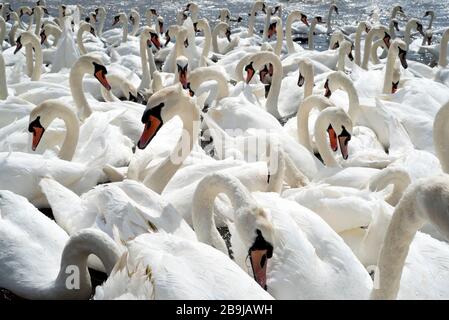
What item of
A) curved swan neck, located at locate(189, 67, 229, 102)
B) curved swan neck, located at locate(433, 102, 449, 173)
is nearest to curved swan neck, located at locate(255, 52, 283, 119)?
curved swan neck, located at locate(189, 67, 229, 102)

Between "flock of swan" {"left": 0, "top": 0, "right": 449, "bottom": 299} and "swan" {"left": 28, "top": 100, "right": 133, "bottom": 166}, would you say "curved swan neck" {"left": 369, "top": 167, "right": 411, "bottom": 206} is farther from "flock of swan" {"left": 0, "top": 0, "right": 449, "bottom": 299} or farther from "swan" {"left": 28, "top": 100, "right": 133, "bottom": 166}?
"swan" {"left": 28, "top": 100, "right": 133, "bottom": 166}

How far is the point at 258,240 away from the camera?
14.1 feet

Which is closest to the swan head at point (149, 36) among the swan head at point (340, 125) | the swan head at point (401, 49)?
the swan head at point (401, 49)

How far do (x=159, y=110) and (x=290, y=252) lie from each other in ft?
7.29

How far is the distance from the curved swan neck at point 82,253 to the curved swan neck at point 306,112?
3.51 metres

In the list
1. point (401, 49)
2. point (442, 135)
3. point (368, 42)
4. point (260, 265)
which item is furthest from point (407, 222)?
point (368, 42)

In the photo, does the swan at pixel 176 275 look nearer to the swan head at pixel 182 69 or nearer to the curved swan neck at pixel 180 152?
the curved swan neck at pixel 180 152

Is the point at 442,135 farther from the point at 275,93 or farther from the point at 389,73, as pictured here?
the point at 389,73

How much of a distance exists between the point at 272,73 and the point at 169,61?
10.9 feet

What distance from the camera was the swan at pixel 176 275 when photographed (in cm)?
372

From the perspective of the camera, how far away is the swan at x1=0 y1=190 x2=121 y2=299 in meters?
4.52

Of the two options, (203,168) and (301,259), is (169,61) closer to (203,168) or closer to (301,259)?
(203,168)

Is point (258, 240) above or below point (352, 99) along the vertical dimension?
above

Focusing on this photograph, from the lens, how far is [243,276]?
397 cm
